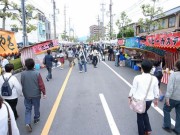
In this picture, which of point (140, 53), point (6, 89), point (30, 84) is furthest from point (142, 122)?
point (140, 53)

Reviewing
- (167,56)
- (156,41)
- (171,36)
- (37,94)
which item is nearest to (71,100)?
(37,94)

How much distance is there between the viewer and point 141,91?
500 centimetres

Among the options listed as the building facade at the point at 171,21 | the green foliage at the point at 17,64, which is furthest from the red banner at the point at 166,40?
the building facade at the point at 171,21

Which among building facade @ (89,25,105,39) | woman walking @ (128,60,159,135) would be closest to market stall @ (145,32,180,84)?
woman walking @ (128,60,159,135)

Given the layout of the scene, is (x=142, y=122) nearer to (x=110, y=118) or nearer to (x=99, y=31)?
(x=110, y=118)

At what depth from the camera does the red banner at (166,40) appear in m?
10.3

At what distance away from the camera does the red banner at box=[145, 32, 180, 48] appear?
1026 centimetres

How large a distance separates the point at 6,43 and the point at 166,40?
7718 mm

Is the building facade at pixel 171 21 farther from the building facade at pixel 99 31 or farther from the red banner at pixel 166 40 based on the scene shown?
the building facade at pixel 99 31

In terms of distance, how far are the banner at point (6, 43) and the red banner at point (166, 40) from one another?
6975 millimetres

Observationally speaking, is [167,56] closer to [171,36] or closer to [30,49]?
[171,36]

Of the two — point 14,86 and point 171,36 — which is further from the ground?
point 171,36

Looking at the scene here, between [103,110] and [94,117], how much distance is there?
0.80 meters

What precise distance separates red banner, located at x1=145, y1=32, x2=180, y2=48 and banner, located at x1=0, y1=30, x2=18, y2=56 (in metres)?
6.97
